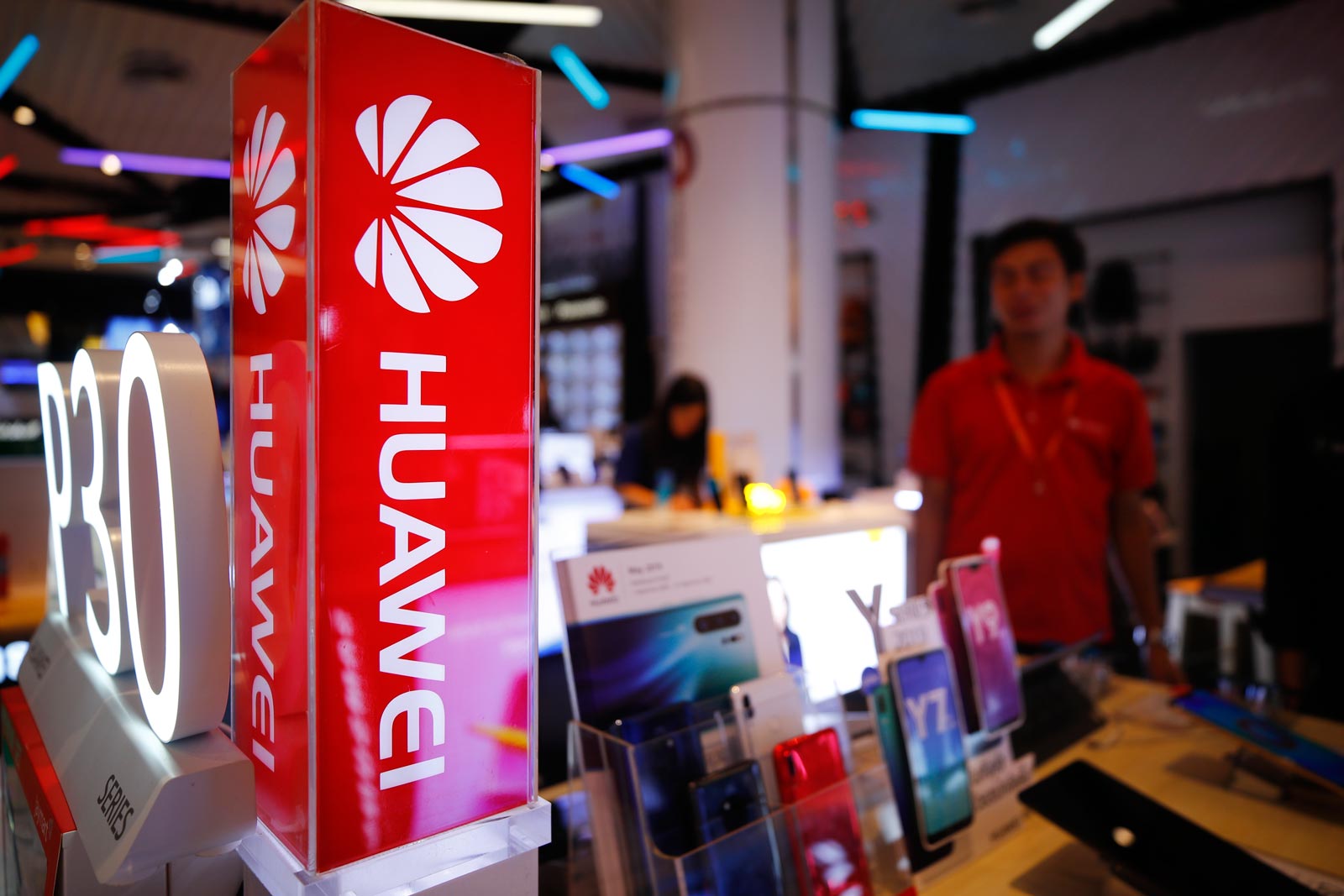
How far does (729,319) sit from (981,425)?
2.99 metres

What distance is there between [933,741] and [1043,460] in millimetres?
1410

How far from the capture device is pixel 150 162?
858cm

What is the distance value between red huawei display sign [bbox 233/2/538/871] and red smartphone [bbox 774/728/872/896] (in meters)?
0.33

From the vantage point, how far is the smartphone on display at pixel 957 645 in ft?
4.15

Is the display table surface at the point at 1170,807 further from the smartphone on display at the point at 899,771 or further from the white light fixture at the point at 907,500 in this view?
the white light fixture at the point at 907,500

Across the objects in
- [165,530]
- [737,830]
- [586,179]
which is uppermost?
[586,179]

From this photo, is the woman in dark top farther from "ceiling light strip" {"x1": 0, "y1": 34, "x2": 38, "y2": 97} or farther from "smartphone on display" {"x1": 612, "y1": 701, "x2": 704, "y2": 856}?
"ceiling light strip" {"x1": 0, "y1": 34, "x2": 38, "y2": 97}

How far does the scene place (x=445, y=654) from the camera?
72 centimetres

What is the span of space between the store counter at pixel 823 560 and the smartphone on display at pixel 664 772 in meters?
0.23

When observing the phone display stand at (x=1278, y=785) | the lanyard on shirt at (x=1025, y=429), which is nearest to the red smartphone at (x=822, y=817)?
the phone display stand at (x=1278, y=785)

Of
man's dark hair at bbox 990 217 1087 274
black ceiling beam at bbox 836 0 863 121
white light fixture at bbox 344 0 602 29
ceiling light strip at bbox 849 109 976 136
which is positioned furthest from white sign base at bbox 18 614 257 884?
ceiling light strip at bbox 849 109 976 136

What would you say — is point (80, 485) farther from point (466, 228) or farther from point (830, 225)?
point (830, 225)

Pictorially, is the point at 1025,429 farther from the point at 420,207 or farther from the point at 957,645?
the point at 420,207

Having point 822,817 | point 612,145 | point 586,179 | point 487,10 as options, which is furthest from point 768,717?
point 586,179
